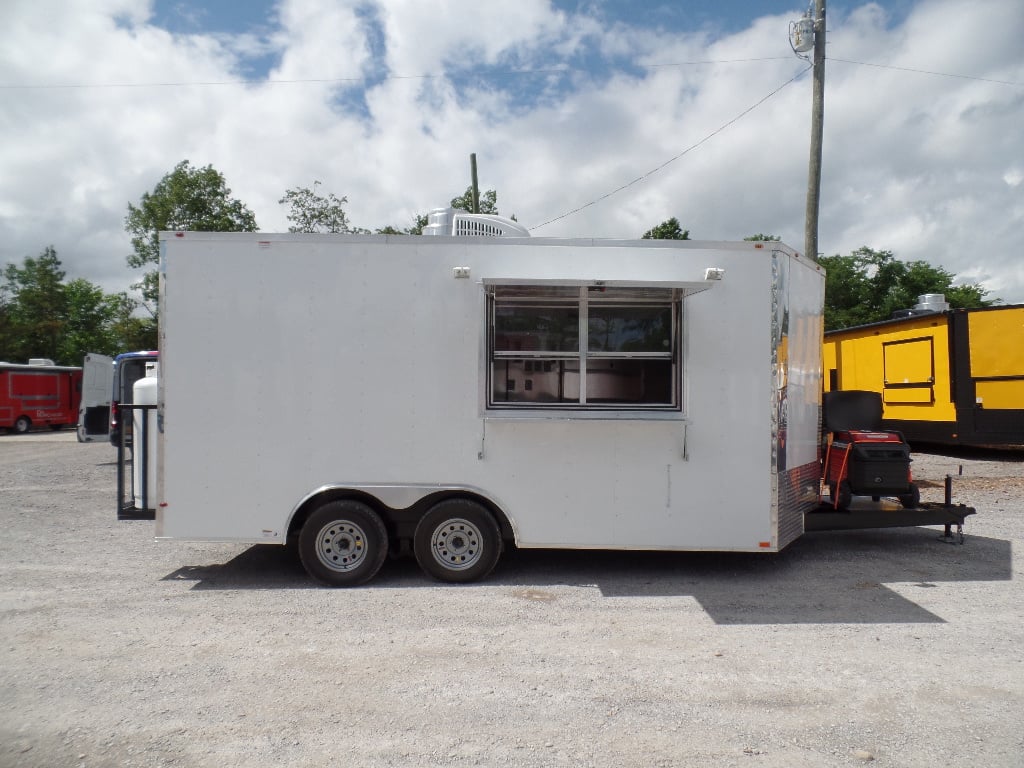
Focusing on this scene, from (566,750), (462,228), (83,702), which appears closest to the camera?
(566,750)

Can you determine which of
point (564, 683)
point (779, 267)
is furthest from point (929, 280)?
point (564, 683)

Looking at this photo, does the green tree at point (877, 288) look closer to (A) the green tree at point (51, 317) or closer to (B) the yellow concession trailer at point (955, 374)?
(B) the yellow concession trailer at point (955, 374)

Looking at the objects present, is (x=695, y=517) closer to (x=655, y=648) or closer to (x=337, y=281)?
(x=655, y=648)

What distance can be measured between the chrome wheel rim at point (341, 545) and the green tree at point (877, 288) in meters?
35.8

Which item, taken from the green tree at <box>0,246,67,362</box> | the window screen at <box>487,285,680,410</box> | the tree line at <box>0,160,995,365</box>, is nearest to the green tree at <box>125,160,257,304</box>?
the tree line at <box>0,160,995,365</box>

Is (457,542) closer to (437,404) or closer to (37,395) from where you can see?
(437,404)

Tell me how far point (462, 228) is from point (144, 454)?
3.53 meters

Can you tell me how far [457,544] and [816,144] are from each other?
9.17m

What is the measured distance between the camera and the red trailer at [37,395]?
917 inches

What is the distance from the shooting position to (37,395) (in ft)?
79.9

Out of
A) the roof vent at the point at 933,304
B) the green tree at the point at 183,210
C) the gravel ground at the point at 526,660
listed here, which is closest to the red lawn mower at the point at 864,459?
the gravel ground at the point at 526,660

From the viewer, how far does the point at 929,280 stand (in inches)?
1475

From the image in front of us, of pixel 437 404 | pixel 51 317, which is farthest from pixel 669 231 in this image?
pixel 51 317

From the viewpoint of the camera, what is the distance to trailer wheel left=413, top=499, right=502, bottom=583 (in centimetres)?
547
